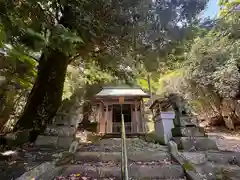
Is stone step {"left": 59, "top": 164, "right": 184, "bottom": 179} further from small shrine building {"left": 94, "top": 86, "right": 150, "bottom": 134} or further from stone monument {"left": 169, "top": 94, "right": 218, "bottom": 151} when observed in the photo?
small shrine building {"left": 94, "top": 86, "right": 150, "bottom": 134}

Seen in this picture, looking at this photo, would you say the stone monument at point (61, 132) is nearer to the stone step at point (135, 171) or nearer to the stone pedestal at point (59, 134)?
the stone pedestal at point (59, 134)

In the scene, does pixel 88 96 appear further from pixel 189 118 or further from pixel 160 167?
pixel 160 167

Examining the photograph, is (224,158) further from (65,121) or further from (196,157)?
(65,121)

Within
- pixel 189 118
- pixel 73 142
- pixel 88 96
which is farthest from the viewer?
pixel 88 96

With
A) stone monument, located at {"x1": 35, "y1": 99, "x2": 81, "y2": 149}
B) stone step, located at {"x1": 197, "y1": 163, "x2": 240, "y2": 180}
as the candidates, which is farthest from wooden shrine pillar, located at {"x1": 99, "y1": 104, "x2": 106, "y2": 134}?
stone step, located at {"x1": 197, "y1": 163, "x2": 240, "y2": 180}

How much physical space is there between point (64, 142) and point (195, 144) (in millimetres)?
3203

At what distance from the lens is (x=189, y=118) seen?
4.42 m

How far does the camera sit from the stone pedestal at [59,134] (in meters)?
3.91

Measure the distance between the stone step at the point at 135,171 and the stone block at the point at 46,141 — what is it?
990 mm

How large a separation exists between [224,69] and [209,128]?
4098 mm

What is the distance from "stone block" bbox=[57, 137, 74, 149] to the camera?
393 centimetres

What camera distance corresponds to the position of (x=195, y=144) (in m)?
3.99

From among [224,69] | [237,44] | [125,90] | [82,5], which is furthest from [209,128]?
[82,5]

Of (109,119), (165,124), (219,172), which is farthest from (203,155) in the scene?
(109,119)
